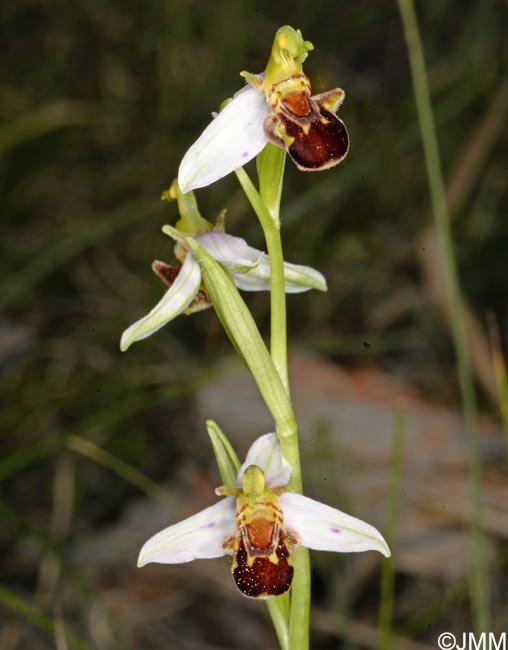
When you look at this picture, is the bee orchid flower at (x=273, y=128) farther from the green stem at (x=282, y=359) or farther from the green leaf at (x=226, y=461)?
the green leaf at (x=226, y=461)

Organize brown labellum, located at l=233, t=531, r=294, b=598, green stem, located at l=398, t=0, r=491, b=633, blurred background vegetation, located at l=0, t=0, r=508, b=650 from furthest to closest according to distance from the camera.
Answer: blurred background vegetation, located at l=0, t=0, r=508, b=650, green stem, located at l=398, t=0, r=491, b=633, brown labellum, located at l=233, t=531, r=294, b=598

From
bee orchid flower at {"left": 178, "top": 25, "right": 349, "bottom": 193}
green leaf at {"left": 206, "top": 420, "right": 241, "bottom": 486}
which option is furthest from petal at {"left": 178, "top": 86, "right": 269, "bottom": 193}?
→ green leaf at {"left": 206, "top": 420, "right": 241, "bottom": 486}

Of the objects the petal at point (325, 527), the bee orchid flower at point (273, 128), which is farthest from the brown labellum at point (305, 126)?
the petal at point (325, 527)

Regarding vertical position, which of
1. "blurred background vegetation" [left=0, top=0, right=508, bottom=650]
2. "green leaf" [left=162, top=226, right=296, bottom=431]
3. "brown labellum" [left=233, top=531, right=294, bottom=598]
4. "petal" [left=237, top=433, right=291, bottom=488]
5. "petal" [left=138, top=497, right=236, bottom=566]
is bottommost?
"brown labellum" [left=233, top=531, right=294, bottom=598]

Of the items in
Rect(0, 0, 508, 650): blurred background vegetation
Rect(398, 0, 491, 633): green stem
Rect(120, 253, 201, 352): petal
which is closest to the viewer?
Rect(120, 253, 201, 352): petal

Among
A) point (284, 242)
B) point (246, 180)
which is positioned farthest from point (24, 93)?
point (246, 180)

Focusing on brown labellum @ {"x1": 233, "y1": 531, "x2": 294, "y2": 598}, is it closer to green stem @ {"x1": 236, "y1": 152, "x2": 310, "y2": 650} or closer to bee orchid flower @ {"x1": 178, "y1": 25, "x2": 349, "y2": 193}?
green stem @ {"x1": 236, "y1": 152, "x2": 310, "y2": 650}
